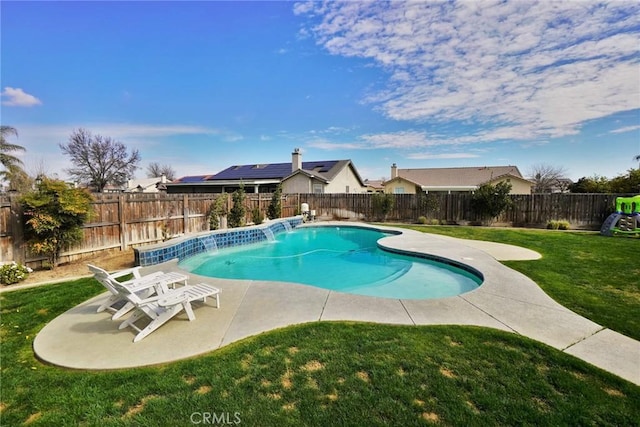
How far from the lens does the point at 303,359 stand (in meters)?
3.12

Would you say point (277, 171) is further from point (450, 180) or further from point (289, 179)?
Answer: point (450, 180)

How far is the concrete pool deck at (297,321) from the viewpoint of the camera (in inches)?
129

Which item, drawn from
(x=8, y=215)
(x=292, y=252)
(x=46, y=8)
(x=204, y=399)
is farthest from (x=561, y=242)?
(x=46, y=8)

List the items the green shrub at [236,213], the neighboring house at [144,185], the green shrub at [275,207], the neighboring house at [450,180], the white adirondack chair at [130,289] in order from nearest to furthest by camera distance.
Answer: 1. the white adirondack chair at [130,289]
2. the green shrub at [236,213]
3. the green shrub at [275,207]
4. the neighboring house at [450,180]
5. the neighboring house at [144,185]

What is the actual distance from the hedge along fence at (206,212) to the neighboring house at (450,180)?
36.9 feet

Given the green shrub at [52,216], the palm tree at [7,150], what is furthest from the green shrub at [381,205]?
the palm tree at [7,150]

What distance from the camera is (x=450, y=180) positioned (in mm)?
32000

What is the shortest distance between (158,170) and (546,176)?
72508 mm

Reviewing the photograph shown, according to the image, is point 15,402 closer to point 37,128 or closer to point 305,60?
point 305,60

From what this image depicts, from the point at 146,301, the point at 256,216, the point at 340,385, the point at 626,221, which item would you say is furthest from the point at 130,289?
the point at 626,221

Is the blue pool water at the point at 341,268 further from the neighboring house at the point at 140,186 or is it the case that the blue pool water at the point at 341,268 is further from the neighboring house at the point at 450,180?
the neighboring house at the point at 140,186

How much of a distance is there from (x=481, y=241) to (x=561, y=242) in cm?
263

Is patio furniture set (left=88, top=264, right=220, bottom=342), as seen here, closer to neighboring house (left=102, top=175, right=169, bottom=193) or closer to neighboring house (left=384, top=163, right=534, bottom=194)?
neighboring house (left=384, top=163, right=534, bottom=194)

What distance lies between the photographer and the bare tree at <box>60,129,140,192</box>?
36531 millimetres
